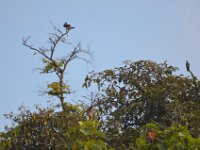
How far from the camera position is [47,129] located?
10750mm

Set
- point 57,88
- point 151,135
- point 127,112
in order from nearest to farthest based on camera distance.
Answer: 1. point 151,135
2. point 127,112
3. point 57,88

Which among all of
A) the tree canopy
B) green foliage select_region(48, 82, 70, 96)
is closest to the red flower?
the tree canopy

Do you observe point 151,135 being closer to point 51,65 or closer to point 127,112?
point 127,112

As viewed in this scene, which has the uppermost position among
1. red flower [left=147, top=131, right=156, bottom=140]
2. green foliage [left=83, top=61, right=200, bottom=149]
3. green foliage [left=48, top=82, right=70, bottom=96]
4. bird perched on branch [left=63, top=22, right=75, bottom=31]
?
bird perched on branch [left=63, top=22, right=75, bottom=31]

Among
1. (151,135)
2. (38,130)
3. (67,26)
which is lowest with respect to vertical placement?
(151,135)

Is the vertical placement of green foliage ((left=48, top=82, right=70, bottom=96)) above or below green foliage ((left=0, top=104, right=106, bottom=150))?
above

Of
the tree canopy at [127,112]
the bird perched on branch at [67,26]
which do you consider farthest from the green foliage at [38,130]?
the bird perched on branch at [67,26]

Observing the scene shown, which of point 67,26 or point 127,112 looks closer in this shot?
point 127,112

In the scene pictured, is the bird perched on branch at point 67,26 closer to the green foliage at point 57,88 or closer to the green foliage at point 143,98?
the green foliage at point 57,88

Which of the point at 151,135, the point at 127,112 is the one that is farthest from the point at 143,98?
the point at 151,135

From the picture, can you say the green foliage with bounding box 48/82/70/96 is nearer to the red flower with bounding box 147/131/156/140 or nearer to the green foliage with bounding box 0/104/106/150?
the green foliage with bounding box 0/104/106/150

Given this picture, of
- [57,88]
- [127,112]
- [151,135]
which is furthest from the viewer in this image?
[57,88]

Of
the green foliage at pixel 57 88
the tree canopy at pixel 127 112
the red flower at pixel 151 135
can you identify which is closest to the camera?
the red flower at pixel 151 135

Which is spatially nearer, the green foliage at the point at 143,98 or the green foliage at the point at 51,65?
the green foliage at the point at 143,98
